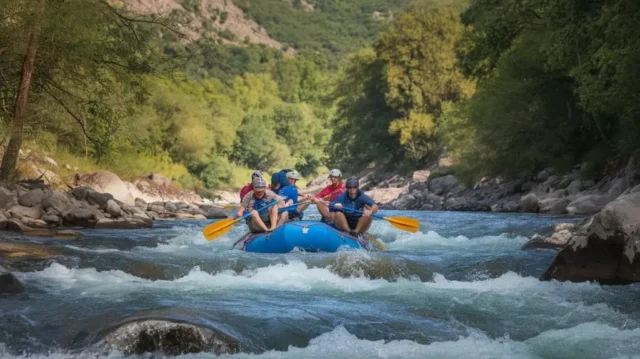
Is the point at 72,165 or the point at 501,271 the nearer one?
the point at 501,271

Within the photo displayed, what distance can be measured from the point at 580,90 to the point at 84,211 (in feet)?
39.3

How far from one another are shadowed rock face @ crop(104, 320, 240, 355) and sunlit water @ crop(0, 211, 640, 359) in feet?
0.50

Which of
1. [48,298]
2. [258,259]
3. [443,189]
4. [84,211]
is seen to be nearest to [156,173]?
[443,189]

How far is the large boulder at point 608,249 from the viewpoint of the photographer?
8.19 metres

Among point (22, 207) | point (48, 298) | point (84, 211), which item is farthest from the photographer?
point (84, 211)

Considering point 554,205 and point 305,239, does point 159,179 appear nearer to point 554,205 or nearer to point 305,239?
point 554,205

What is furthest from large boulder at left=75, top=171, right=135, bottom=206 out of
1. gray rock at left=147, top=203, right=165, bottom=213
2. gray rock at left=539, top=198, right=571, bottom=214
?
gray rock at left=539, top=198, right=571, bottom=214

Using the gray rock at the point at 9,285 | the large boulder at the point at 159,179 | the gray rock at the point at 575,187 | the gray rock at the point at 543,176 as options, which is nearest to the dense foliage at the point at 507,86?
the gray rock at the point at 543,176

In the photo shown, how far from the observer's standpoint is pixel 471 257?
1116 cm

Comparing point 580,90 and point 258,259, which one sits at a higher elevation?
point 580,90

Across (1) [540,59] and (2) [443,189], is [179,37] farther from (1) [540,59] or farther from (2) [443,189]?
(2) [443,189]

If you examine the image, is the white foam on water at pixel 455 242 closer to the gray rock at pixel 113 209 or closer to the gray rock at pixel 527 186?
the gray rock at pixel 113 209

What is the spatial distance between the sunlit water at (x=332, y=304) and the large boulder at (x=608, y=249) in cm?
27

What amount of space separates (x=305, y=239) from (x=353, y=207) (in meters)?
1.28
